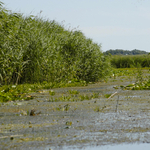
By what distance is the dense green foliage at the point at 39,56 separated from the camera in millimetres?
11202

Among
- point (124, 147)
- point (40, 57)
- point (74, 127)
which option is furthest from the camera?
point (40, 57)

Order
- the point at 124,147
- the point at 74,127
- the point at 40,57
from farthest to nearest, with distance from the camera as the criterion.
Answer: the point at 40,57 → the point at 74,127 → the point at 124,147

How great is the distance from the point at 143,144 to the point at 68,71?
10.3m

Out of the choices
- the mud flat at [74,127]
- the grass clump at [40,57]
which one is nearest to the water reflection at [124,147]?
the mud flat at [74,127]

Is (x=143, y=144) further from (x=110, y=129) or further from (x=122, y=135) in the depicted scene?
(x=110, y=129)

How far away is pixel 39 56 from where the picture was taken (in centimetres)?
1223

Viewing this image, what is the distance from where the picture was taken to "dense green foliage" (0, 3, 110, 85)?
11.2m

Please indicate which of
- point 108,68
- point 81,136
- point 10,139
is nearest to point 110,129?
point 81,136

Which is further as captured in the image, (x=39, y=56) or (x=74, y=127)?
(x=39, y=56)

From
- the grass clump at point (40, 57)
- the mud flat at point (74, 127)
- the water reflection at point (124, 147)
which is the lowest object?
the water reflection at point (124, 147)

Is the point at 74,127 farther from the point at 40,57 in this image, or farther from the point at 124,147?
the point at 40,57

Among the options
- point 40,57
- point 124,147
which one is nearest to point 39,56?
point 40,57

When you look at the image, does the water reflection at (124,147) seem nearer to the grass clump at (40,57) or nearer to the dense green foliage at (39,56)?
the grass clump at (40,57)

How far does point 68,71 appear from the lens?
45.1ft
